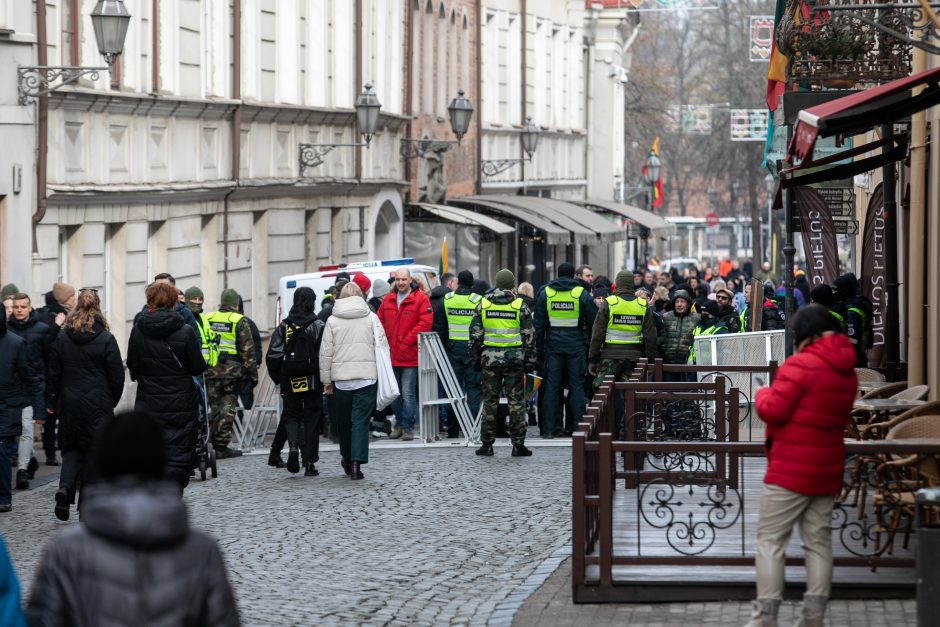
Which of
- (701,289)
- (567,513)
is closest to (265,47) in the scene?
(701,289)

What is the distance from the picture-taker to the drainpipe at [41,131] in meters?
19.1

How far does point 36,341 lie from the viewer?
15.1 m

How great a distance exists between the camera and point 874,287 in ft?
63.9

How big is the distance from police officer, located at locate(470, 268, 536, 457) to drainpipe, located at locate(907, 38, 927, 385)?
3.38 meters

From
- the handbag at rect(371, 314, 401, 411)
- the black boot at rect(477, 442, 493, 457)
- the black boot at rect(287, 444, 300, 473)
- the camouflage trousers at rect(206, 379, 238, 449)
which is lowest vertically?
the black boot at rect(477, 442, 493, 457)

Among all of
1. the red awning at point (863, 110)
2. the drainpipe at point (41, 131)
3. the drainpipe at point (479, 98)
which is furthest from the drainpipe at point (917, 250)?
A: the drainpipe at point (479, 98)

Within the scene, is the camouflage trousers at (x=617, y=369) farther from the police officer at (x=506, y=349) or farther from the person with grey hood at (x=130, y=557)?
the person with grey hood at (x=130, y=557)

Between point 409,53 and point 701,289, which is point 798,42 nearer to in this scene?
point 701,289

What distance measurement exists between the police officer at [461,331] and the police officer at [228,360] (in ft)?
8.25

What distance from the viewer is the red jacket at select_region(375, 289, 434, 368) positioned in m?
19.4

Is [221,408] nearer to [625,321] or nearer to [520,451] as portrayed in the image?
[520,451]

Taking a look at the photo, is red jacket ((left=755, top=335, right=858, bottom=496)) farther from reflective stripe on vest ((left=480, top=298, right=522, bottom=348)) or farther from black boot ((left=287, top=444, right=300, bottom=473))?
reflective stripe on vest ((left=480, top=298, right=522, bottom=348))

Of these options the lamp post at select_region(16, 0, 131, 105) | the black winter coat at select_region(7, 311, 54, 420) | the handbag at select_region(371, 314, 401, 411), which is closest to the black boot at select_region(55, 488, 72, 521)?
the black winter coat at select_region(7, 311, 54, 420)

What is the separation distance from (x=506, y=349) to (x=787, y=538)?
8.68 meters
